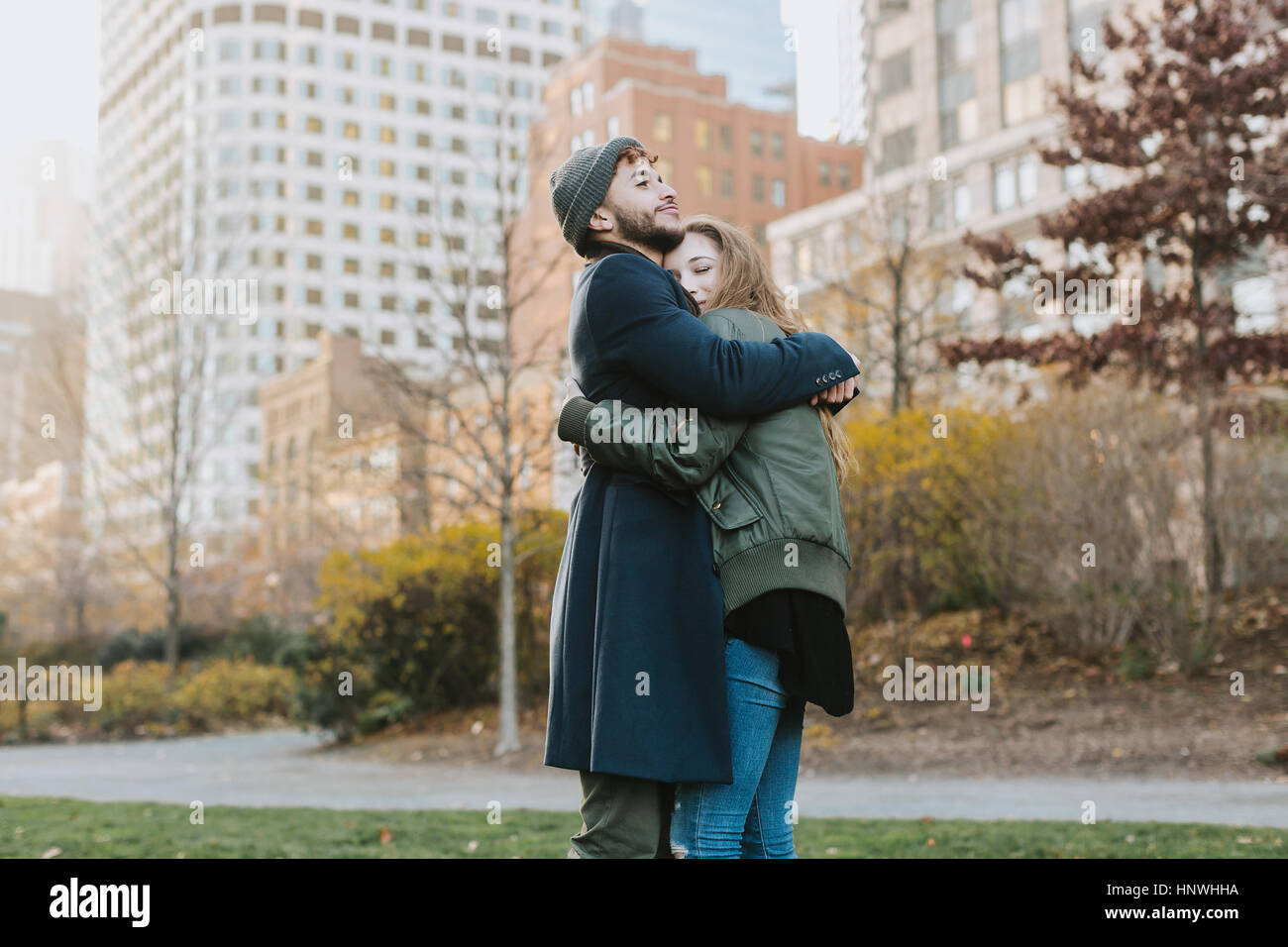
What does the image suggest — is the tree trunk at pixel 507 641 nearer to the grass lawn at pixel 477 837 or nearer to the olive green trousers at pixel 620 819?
the grass lawn at pixel 477 837

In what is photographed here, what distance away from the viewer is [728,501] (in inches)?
99.7

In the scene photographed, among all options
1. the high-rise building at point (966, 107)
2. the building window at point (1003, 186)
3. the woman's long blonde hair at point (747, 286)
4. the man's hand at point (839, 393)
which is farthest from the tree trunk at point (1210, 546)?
the building window at point (1003, 186)

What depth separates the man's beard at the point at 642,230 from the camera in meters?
2.76

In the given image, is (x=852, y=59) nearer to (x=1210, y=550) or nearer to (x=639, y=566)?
(x=1210, y=550)

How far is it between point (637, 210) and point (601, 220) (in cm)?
9

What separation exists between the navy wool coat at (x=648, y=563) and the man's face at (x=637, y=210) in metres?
0.16

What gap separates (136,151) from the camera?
102 meters

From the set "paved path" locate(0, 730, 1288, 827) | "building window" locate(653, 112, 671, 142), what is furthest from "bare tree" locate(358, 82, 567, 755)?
"building window" locate(653, 112, 671, 142)

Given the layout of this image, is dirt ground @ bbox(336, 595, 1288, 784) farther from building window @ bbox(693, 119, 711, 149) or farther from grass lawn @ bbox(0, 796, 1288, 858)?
building window @ bbox(693, 119, 711, 149)

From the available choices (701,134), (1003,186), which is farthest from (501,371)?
(701,134)

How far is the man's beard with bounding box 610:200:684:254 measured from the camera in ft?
9.06

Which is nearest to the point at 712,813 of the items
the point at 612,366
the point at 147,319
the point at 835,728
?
the point at 612,366
